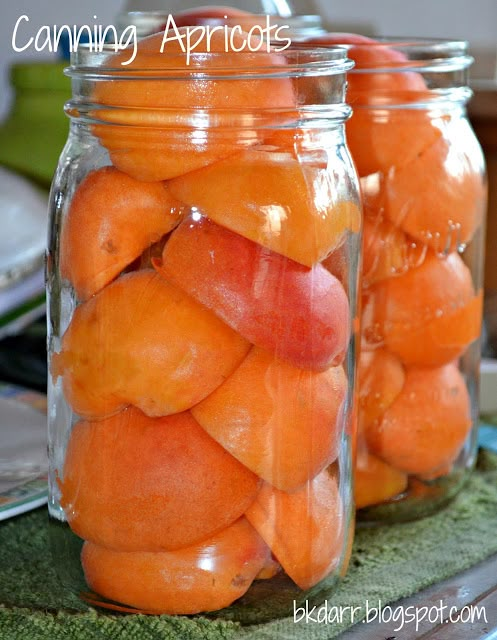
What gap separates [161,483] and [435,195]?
228mm

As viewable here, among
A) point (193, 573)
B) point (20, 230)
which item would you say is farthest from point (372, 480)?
point (20, 230)

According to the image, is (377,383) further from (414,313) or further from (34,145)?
(34,145)

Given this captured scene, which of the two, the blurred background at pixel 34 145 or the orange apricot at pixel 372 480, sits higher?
the blurred background at pixel 34 145

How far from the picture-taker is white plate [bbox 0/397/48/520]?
1.64ft

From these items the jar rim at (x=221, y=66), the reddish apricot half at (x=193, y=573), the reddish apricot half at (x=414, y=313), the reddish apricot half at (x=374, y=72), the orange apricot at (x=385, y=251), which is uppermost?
the jar rim at (x=221, y=66)

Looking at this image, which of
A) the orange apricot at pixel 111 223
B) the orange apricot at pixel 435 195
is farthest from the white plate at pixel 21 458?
the orange apricot at pixel 435 195

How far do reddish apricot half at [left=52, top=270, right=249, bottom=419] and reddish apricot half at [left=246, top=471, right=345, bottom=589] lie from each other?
2.3 inches

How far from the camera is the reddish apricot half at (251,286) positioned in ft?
1.32

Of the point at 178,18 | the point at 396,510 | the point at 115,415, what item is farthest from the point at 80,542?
the point at 178,18

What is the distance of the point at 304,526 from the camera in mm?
435

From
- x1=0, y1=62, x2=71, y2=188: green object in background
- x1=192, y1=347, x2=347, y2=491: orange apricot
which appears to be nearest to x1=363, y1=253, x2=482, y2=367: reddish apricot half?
x1=192, y1=347, x2=347, y2=491: orange apricot

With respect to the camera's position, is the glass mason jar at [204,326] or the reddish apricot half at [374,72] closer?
the glass mason jar at [204,326]

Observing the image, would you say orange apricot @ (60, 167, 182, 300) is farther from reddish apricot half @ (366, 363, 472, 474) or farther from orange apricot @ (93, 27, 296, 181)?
reddish apricot half @ (366, 363, 472, 474)

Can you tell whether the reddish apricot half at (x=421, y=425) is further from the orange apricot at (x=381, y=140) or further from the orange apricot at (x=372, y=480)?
the orange apricot at (x=381, y=140)
